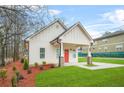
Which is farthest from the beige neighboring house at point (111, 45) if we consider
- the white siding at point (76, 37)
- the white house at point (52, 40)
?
the white house at point (52, 40)

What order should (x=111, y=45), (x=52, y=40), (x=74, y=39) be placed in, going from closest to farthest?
(x=74, y=39) → (x=52, y=40) → (x=111, y=45)

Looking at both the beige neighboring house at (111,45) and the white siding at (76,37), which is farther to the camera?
the beige neighboring house at (111,45)

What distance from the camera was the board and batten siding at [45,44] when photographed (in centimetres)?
1170

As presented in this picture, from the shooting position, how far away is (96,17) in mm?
7422

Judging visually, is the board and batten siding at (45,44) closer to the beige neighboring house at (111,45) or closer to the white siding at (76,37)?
the white siding at (76,37)

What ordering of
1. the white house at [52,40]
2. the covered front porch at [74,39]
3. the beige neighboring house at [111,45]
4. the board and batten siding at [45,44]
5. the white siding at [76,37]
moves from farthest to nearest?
1. the beige neighboring house at [111,45]
2. the board and batten siding at [45,44]
3. the white house at [52,40]
4. the white siding at [76,37]
5. the covered front porch at [74,39]


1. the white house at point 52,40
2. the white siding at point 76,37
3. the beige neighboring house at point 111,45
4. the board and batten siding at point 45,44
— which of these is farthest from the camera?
the beige neighboring house at point 111,45

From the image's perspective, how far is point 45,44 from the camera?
39.7 ft

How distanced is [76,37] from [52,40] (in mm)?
1581

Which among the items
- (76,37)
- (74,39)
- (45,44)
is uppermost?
(76,37)

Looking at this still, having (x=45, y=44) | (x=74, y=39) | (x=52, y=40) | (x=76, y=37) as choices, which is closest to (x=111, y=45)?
(x=76, y=37)

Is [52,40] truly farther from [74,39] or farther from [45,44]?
[74,39]

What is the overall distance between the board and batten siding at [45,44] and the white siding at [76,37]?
1.38m

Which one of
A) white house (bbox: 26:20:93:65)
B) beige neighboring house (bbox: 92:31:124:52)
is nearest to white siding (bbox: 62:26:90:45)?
white house (bbox: 26:20:93:65)
